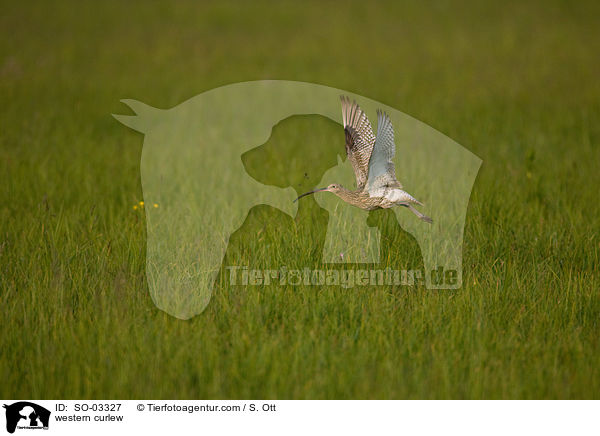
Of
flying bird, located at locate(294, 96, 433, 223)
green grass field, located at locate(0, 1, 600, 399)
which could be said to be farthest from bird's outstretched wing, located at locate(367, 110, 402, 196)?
green grass field, located at locate(0, 1, 600, 399)

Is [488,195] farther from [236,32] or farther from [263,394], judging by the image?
[236,32]

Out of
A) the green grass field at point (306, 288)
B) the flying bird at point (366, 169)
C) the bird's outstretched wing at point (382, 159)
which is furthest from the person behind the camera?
the flying bird at point (366, 169)

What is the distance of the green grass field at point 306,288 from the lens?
3.42 m

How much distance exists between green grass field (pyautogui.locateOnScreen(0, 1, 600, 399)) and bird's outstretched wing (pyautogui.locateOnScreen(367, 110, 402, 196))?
794mm

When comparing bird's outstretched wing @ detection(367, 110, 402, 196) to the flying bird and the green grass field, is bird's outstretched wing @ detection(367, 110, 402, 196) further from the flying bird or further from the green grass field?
the green grass field

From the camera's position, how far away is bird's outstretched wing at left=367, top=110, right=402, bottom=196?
361cm

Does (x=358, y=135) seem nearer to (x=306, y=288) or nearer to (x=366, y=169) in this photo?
(x=366, y=169)

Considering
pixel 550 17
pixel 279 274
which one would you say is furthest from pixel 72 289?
pixel 550 17

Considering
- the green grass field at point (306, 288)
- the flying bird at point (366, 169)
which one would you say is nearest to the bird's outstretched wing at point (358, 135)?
the flying bird at point (366, 169)

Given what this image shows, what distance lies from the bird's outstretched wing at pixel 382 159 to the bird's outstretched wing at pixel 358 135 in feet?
0.22

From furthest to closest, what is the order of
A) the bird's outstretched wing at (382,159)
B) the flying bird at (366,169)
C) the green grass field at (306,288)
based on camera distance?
the flying bird at (366,169)
the bird's outstretched wing at (382,159)
the green grass field at (306,288)

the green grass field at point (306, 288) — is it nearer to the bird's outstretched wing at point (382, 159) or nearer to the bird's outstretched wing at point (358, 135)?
the bird's outstretched wing at point (382, 159)

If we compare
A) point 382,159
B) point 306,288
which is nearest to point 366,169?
point 382,159

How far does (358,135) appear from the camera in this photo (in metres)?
3.84
